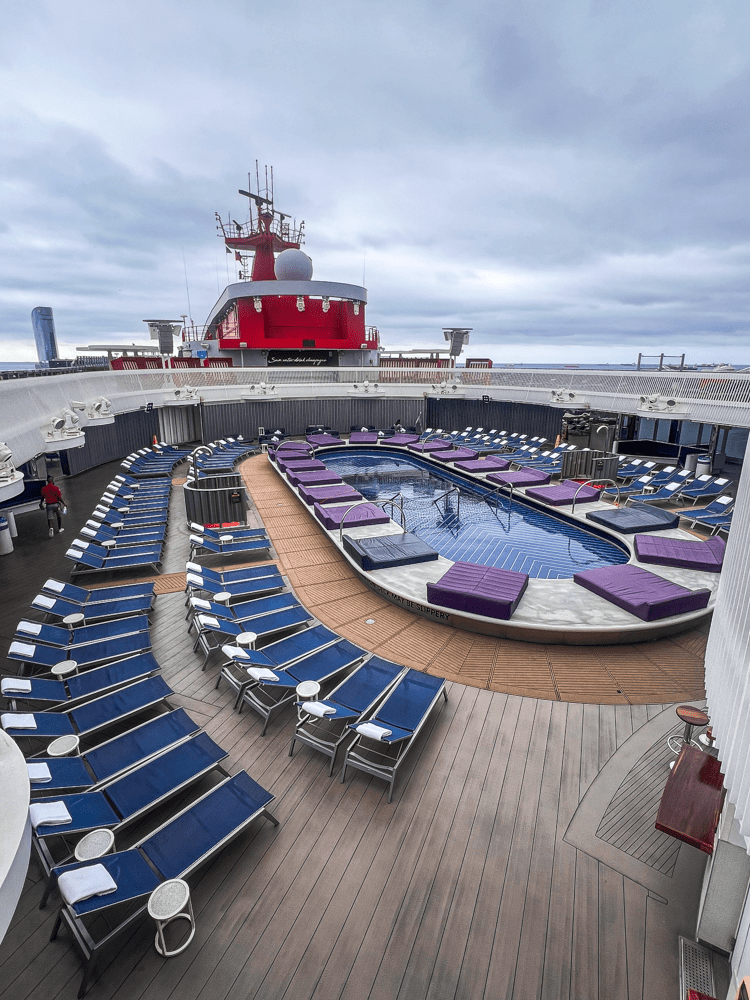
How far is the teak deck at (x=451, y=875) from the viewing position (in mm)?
3105

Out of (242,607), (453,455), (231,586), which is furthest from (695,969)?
(453,455)

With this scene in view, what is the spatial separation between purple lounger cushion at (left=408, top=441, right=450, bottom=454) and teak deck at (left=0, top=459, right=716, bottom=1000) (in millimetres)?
15313

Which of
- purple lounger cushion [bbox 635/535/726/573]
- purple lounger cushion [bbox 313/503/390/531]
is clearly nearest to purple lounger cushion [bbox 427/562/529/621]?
purple lounger cushion [bbox 635/535/726/573]

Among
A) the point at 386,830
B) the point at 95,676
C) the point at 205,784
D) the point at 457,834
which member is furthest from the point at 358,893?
the point at 95,676

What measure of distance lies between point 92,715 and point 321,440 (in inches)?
706

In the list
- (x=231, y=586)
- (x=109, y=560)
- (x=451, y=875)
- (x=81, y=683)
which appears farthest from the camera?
(x=109, y=560)

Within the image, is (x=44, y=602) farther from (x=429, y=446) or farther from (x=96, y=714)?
(x=429, y=446)

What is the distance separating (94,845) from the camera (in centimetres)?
353

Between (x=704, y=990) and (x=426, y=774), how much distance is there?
2.35 meters

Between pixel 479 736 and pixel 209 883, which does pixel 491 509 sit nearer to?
pixel 479 736

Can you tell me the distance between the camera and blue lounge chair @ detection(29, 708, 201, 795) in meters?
4.14

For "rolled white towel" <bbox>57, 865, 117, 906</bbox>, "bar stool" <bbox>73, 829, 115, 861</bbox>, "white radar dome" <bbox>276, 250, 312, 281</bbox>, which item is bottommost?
"bar stool" <bbox>73, 829, 115, 861</bbox>

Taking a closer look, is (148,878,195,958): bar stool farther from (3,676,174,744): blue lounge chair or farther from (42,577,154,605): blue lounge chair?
(42,577,154,605): blue lounge chair

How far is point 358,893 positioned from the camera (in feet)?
11.8
